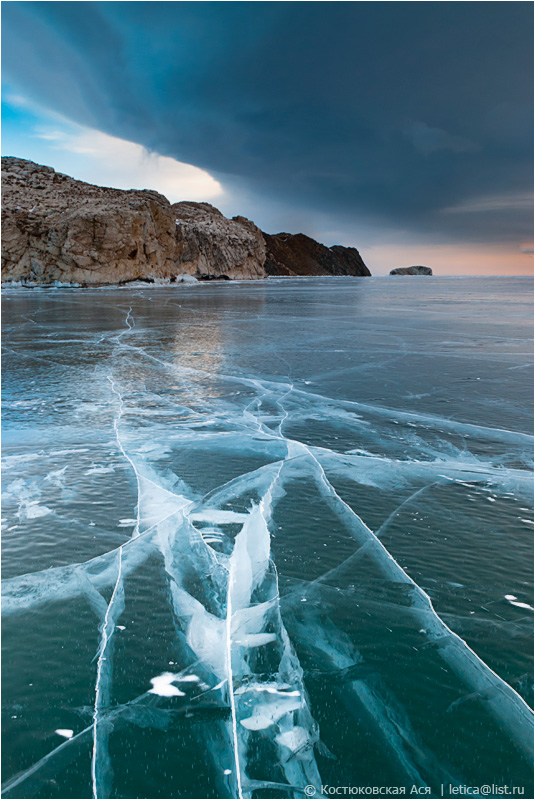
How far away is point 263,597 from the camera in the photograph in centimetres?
304

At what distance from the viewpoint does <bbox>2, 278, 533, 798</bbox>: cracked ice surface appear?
2078 mm

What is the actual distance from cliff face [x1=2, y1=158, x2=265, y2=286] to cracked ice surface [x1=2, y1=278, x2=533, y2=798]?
2010 inches

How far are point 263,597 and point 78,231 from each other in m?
55.6

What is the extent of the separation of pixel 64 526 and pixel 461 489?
10.4 feet

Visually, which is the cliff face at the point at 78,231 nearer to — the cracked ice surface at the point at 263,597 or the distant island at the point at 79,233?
the distant island at the point at 79,233

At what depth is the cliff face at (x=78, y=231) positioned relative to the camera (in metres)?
52.7

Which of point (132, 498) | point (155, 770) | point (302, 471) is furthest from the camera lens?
point (302, 471)

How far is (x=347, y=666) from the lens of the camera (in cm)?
251

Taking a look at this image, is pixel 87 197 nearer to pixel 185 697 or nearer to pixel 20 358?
pixel 20 358

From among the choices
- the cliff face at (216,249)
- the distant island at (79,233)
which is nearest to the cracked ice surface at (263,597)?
the distant island at (79,233)

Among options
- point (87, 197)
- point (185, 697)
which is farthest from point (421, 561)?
point (87, 197)

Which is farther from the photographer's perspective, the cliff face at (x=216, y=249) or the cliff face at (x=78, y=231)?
the cliff face at (x=216, y=249)

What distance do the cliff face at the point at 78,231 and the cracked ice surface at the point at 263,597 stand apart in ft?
167

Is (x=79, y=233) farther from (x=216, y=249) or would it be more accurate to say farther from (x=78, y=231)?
(x=216, y=249)
